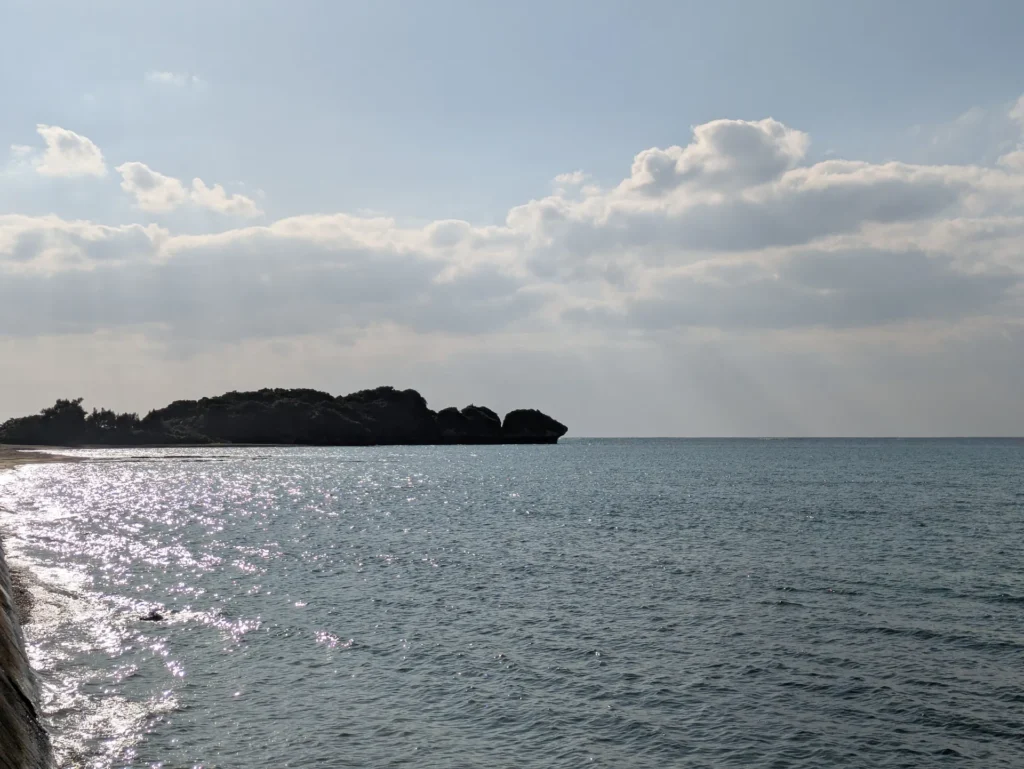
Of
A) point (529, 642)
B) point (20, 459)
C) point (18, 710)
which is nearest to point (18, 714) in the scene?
point (18, 710)

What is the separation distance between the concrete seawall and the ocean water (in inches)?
34.5

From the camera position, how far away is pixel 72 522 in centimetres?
6394

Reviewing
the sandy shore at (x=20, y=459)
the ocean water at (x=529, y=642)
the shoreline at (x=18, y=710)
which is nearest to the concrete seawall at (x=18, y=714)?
the shoreline at (x=18, y=710)

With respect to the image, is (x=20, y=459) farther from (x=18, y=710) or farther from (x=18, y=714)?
(x=18, y=714)

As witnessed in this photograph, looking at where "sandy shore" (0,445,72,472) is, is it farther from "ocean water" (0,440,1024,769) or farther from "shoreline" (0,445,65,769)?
"shoreline" (0,445,65,769)

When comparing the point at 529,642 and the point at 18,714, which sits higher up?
the point at 18,714

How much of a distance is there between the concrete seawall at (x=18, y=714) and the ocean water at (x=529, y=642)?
88 cm

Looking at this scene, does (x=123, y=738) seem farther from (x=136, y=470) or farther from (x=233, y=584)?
(x=136, y=470)

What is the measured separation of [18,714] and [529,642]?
16.8m

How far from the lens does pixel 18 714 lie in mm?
17266

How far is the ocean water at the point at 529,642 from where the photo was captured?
1984 cm

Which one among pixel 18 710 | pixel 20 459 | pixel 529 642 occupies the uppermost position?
pixel 18 710

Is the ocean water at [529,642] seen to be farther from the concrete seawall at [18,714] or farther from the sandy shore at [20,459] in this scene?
the sandy shore at [20,459]

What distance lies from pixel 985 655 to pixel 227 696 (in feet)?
83.6
